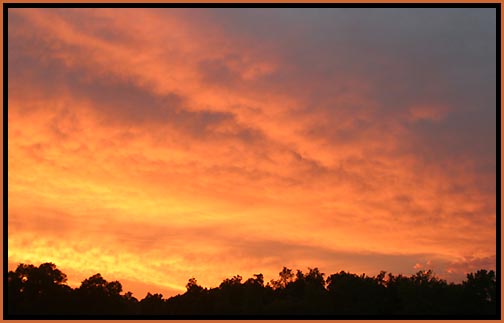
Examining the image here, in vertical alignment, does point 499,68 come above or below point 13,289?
above

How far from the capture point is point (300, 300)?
8112cm

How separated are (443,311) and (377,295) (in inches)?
359

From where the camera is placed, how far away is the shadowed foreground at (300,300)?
7288cm

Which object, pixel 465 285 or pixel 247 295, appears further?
pixel 247 295

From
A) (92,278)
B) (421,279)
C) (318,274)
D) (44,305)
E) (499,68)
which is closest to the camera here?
(499,68)

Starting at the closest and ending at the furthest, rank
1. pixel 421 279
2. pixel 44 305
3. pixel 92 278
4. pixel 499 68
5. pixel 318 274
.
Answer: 1. pixel 499 68
2. pixel 44 305
3. pixel 92 278
4. pixel 421 279
5. pixel 318 274

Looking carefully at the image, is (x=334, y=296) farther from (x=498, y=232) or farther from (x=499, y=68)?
(x=499, y=68)

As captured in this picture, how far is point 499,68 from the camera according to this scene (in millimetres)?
39250

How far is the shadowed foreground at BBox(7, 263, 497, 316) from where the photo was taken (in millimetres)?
72875

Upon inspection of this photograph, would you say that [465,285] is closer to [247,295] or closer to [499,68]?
[247,295]

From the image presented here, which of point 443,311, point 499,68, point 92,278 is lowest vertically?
point 443,311

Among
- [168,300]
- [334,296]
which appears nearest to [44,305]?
[168,300]

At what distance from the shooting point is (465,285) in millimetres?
78375

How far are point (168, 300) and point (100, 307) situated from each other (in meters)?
19.5
